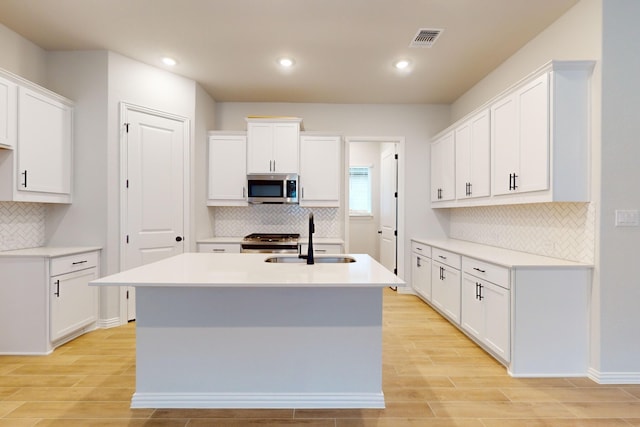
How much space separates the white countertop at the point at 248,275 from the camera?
183 centimetres

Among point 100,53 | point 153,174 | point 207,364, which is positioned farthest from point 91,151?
point 207,364

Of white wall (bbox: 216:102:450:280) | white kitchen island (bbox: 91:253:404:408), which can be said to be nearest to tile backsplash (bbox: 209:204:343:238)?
white wall (bbox: 216:102:450:280)

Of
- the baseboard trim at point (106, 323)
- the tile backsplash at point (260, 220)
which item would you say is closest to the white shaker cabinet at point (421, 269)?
the tile backsplash at point (260, 220)

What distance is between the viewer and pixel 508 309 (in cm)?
266

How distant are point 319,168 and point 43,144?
303 centimetres

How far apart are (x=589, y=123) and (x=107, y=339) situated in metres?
4.49

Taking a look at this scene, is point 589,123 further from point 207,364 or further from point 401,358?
point 207,364

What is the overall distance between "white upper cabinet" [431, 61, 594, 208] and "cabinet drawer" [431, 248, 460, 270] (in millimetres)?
714

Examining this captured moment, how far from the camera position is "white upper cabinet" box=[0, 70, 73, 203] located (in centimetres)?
295

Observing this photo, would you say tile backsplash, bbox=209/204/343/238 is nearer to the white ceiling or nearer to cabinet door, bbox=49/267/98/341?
the white ceiling

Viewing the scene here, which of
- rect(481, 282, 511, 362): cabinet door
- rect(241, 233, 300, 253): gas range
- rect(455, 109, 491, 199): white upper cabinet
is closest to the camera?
rect(481, 282, 511, 362): cabinet door

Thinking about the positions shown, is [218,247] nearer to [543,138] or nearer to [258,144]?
[258,144]

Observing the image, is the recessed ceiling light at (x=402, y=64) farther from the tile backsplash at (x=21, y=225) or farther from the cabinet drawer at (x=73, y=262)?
the tile backsplash at (x=21, y=225)

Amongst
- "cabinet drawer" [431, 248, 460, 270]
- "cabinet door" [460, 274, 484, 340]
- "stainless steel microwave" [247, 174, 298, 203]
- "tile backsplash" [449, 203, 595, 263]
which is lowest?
"cabinet door" [460, 274, 484, 340]
